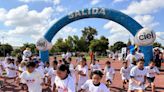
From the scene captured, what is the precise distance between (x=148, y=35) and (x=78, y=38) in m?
69.2

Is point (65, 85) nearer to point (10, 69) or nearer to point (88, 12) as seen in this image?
point (10, 69)

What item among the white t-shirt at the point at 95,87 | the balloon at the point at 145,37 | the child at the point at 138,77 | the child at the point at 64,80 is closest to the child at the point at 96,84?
the white t-shirt at the point at 95,87

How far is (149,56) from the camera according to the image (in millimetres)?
20750

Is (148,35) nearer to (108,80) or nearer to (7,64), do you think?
(108,80)

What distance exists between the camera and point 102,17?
23016 millimetres

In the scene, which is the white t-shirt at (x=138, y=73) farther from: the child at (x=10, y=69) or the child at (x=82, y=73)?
the child at (x=10, y=69)

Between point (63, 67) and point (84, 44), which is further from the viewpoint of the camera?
point (84, 44)

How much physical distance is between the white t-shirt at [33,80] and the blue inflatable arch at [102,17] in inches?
518

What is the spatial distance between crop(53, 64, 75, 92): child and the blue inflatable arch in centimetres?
1498

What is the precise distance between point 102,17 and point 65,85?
56.9 ft

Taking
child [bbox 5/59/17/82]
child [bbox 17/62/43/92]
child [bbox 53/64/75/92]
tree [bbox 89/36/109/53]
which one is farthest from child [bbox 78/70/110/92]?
tree [bbox 89/36/109/53]

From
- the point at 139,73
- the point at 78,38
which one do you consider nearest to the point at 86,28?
the point at 78,38

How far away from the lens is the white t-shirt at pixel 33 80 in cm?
812

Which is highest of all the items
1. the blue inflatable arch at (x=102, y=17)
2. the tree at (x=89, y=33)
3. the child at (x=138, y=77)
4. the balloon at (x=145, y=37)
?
the tree at (x=89, y=33)
